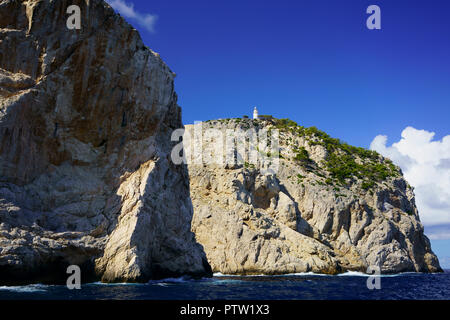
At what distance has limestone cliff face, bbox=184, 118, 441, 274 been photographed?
5509 centimetres

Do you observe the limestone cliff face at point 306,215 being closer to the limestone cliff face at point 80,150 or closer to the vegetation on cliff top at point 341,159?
the vegetation on cliff top at point 341,159

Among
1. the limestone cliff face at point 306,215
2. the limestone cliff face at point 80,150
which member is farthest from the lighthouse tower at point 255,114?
the limestone cliff face at point 80,150

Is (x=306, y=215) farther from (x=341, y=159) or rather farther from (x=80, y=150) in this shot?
(x=80, y=150)

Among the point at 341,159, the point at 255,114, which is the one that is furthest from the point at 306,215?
the point at 255,114

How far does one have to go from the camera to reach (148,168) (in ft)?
114

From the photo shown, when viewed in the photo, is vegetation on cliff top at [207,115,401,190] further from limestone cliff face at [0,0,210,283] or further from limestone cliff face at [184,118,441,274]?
limestone cliff face at [0,0,210,283]

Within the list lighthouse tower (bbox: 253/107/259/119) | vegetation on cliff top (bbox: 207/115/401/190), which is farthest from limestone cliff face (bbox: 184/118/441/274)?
lighthouse tower (bbox: 253/107/259/119)

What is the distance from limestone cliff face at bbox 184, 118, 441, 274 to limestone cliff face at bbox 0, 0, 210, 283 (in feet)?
67.7

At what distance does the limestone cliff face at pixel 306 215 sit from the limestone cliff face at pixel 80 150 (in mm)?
20627

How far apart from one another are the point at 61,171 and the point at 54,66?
8608 mm

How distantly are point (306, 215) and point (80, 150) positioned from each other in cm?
4349
